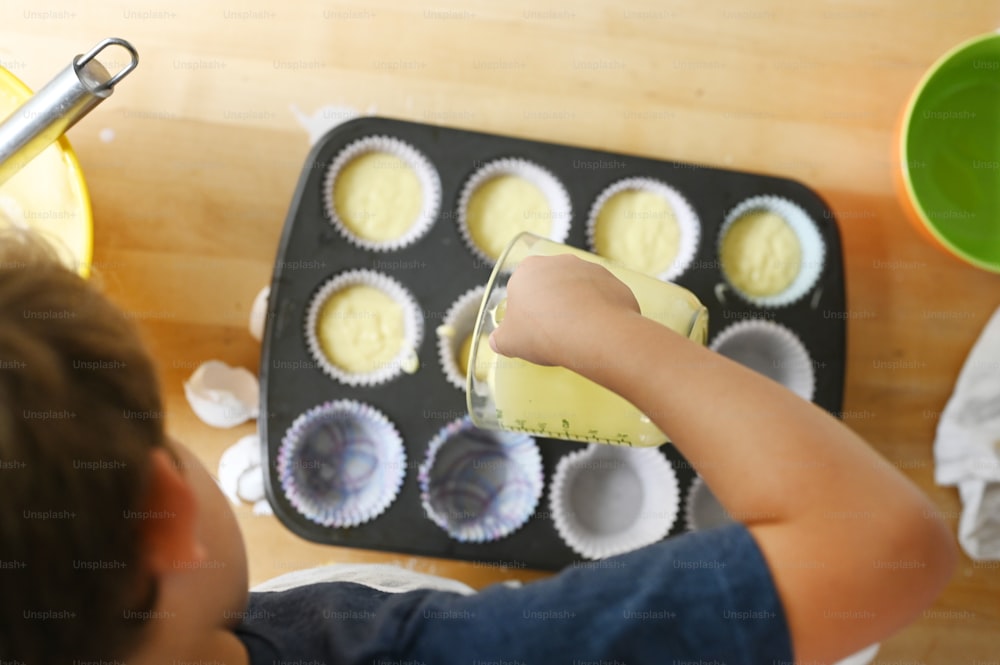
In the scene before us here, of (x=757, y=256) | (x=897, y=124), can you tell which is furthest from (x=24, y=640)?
(x=897, y=124)

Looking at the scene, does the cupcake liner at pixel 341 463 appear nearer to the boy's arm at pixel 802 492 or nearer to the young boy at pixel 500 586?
the young boy at pixel 500 586

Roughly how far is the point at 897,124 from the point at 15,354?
3.16 ft

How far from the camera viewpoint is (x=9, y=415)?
29 centimetres

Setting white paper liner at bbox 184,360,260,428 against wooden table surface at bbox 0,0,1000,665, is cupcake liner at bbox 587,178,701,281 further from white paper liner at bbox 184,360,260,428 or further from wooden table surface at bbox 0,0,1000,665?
white paper liner at bbox 184,360,260,428

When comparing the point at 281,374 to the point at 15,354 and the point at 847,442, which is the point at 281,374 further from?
the point at 847,442

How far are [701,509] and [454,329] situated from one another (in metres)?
0.35

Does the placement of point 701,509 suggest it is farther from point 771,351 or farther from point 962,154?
point 962,154

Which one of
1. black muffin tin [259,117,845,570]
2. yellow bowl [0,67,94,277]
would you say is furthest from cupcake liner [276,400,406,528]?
yellow bowl [0,67,94,277]

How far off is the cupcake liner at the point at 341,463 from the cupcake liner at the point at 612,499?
0.60 feet

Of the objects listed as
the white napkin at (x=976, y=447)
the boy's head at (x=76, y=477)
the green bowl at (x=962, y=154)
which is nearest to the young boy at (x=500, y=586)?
the boy's head at (x=76, y=477)

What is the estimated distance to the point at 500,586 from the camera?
18.6 inches

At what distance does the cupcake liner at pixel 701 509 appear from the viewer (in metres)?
0.74

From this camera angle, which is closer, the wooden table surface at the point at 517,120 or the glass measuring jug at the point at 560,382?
the glass measuring jug at the point at 560,382

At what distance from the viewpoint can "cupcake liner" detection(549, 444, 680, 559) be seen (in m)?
0.74
